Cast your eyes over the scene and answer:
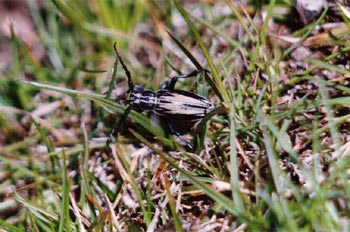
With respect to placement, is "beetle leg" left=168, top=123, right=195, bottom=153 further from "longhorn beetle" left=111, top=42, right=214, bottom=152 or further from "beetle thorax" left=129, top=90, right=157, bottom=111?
"beetle thorax" left=129, top=90, right=157, bottom=111

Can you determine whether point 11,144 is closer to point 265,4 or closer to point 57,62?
point 57,62

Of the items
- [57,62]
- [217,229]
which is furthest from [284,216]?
[57,62]

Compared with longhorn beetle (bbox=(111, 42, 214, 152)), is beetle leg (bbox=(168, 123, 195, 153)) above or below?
below

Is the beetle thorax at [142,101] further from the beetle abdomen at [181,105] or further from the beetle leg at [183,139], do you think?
the beetle leg at [183,139]

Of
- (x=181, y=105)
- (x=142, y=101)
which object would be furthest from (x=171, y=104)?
(x=142, y=101)

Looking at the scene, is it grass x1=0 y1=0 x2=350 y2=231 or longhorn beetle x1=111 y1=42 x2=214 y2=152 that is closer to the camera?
grass x1=0 y1=0 x2=350 y2=231

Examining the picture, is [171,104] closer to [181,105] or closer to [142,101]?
[181,105]

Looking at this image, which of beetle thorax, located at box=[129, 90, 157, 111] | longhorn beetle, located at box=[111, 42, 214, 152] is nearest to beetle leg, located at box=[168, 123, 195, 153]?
longhorn beetle, located at box=[111, 42, 214, 152]
